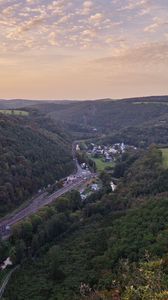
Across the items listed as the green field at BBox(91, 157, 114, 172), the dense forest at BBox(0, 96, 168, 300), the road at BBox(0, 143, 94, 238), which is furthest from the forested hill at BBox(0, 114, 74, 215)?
the green field at BBox(91, 157, 114, 172)

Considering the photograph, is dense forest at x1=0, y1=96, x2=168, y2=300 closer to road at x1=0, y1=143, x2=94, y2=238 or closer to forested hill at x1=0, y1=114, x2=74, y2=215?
forested hill at x1=0, y1=114, x2=74, y2=215

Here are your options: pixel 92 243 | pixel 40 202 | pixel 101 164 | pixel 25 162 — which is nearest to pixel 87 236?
pixel 92 243

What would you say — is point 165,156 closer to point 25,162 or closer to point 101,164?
point 25,162

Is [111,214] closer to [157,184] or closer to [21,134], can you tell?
[157,184]

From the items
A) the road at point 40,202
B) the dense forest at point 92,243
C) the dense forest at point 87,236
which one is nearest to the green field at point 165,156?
the dense forest at point 87,236

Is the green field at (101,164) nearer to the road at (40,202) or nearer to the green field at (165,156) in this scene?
the road at (40,202)
